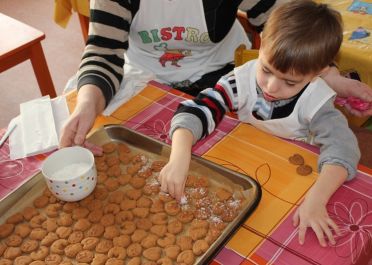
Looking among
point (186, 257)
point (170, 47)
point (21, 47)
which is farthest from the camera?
point (21, 47)

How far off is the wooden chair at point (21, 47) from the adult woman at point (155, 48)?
595 millimetres

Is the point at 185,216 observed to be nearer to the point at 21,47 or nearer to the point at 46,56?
the point at 21,47

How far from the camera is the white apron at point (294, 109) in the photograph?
98cm

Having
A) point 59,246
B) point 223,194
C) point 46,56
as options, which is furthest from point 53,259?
point 46,56

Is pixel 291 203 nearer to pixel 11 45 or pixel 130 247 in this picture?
pixel 130 247

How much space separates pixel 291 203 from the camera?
84 centimetres

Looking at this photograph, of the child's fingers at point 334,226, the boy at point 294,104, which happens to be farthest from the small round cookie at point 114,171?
the child's fingers at point 334,226

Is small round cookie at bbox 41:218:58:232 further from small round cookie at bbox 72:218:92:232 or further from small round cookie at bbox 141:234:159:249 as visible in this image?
small round cookie at bbox 141:234:159:249

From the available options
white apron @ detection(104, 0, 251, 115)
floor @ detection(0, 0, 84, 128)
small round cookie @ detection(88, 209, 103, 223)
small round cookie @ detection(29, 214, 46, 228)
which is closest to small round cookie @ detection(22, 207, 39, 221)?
small round cookie @ detection(29, 214, 46, 228)

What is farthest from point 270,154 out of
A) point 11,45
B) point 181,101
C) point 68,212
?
point 11,45

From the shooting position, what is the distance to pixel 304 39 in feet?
2.81

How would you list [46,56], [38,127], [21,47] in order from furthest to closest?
[46,56] → [21,47] → [38,127]

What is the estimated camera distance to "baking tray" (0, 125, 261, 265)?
2.57 feet

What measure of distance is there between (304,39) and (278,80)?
0.32 feet
